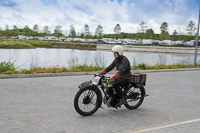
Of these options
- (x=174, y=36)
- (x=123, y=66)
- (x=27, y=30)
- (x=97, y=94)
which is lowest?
(x=97, y=94)

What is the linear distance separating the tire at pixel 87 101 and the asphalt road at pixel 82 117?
0.17 metres

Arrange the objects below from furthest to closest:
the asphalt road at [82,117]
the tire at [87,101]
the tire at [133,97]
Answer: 1. the tire at [133,97]
2. the tire at [87,101]
3. the asphalt road at [82,117]

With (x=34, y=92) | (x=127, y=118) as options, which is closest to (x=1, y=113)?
(x=34, y=92)

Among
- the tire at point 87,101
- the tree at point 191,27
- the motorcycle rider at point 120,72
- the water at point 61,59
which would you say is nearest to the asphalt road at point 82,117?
the tire at point 87,101

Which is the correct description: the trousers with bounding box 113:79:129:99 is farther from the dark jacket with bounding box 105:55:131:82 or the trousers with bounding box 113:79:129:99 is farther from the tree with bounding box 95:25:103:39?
the tree with bounding box 95:25:103:39

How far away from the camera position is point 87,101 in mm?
5492

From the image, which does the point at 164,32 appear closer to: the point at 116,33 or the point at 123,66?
the point at 116,33

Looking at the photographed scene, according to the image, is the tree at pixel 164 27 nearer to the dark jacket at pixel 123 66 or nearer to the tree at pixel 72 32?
the tree at pixel 72 32

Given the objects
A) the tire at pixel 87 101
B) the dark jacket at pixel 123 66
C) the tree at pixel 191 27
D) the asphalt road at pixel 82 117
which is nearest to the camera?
the asphalt road at pixel 82 117

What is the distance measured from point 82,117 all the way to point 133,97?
1.56 m

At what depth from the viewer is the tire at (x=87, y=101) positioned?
210 inches

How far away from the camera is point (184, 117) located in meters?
5.71

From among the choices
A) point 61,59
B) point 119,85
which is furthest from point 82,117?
point 61,59

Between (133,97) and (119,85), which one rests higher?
(119,85)
